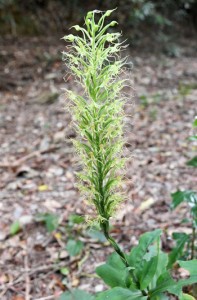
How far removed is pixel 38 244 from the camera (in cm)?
365

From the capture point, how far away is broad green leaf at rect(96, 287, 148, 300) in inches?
80.2

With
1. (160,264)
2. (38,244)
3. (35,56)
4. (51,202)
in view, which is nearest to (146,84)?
(35,56)

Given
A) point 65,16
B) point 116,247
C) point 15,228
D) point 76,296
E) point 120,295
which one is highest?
point 65,16

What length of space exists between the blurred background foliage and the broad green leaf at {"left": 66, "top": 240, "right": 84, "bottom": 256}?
6.65m

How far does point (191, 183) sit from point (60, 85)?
3.95 meters

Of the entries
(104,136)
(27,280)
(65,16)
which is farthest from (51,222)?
(65,16)

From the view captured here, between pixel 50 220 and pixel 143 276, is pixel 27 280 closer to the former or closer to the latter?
pixel 50 220

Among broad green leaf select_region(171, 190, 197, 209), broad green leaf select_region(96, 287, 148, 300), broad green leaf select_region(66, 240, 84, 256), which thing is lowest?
broad green leaf select_region(96, 287, 148, 300)

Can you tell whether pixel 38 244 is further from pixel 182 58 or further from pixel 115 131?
pixel 182 58

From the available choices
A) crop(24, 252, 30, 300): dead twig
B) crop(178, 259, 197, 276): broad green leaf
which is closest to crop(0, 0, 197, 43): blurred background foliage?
crop(24, 252, 30, 300): dead twig

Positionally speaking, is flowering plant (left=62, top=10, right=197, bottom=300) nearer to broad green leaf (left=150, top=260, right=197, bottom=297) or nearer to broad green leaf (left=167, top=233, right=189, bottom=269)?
broad green leaf (left=150, top=260, right=197, bottom=297)

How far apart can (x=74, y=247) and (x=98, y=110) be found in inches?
75.4

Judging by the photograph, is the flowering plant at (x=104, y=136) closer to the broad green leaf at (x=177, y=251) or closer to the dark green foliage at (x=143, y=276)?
the dark green foliage at (x=143, y=276)

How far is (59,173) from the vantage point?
4809mm
